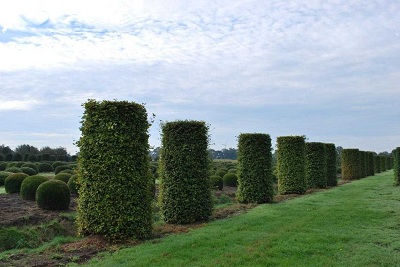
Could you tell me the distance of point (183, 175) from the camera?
13234 mm

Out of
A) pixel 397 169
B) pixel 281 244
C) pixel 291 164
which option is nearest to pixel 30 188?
pixel 291 164

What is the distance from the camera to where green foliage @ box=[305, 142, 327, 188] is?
26.6 m

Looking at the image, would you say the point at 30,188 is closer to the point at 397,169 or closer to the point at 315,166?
the point at 315,166

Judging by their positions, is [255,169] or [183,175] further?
[255,169]

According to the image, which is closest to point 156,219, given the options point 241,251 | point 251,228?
point 251,228

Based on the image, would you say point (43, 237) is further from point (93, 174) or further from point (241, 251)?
point (241, 251)

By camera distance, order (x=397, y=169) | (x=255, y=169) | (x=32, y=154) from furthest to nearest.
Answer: (x=32, y=154)
(x=397, y=169)
(x=255, y=169)

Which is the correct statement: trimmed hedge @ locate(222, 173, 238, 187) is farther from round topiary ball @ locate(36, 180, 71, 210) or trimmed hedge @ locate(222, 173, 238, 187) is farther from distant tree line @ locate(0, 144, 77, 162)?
distant tree line @ locate(0, 144, 77, 162)

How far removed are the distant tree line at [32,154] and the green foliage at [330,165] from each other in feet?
126

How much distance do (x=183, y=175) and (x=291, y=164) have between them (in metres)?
11.3

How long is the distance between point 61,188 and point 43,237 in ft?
16.4

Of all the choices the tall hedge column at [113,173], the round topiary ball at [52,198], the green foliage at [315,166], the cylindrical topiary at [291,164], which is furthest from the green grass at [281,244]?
the green foliage at [315,166]

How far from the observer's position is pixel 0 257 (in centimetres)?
933

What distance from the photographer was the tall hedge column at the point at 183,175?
43.3 ft
